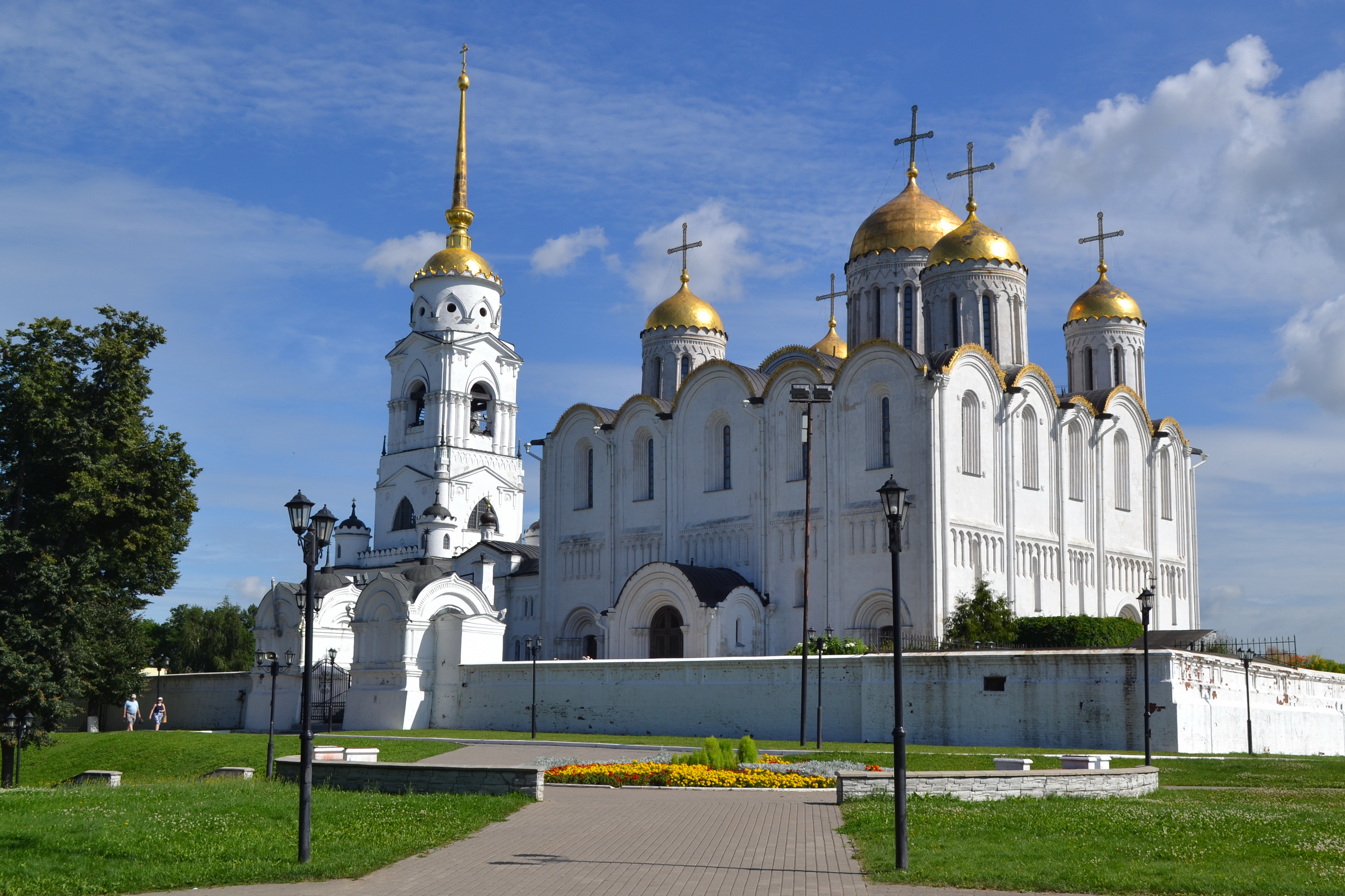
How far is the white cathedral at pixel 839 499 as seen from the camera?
3859cm

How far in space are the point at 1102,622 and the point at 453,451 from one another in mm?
34046

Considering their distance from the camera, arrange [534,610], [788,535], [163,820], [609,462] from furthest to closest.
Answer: [534,610] → [609,462] → [788,535] → [163,820]

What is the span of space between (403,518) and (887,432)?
3022 centimetres

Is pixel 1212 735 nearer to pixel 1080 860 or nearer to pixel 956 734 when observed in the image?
pixel 956 734

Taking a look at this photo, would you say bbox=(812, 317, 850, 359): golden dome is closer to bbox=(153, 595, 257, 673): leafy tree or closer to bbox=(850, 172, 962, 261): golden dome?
bbox=(850, 172, 962, 261): golden dome

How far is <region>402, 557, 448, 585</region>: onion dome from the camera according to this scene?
155 feet

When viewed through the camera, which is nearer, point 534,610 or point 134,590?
point 134,590

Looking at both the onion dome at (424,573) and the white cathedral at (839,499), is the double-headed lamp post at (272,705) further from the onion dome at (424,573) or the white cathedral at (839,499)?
the onion dome at (424,573)

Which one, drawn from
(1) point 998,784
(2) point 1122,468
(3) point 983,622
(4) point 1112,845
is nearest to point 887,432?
(3) point 983,622

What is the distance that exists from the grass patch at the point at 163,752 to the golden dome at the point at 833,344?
92.8 feet

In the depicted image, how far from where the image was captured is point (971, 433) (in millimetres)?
39219

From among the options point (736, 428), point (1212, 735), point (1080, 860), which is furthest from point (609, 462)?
point (1080, 860)

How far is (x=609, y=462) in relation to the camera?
47.7 metres

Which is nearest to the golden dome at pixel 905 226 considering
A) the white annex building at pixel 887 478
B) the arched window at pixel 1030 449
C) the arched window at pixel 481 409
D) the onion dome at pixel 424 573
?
the white annex building at pixel 887 478
